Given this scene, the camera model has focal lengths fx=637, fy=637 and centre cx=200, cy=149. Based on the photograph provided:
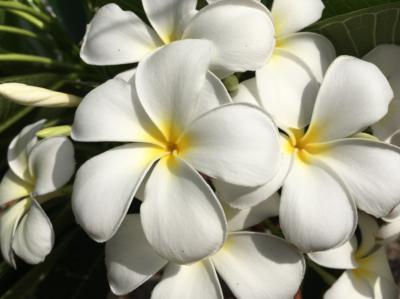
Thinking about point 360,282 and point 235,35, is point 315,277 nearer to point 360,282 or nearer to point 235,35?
point 360,282

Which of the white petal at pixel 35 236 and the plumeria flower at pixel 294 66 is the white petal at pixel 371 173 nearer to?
the plumeria flower at pixel 294 66

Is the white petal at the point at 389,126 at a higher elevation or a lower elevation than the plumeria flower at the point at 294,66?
lower

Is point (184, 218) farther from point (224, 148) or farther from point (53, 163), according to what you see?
point (53, 163)

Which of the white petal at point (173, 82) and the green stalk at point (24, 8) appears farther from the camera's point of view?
the green stalk at point (24, 8)


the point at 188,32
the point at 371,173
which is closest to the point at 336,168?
the point at 371,173

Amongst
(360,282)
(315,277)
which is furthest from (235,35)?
(315,277)

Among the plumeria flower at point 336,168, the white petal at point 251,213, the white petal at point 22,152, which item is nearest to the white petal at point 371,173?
Answer: the plumeria flower at point 336,168
